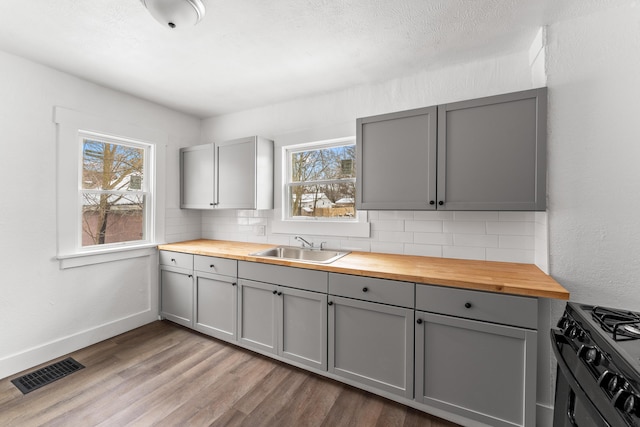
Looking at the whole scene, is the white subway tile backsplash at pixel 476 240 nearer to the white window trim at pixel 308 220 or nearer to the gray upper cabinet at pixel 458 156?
the gray upper cabinet at pixel 458 156

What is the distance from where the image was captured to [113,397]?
195cm

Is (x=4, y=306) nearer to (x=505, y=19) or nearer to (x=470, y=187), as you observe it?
(x=470, y=187)

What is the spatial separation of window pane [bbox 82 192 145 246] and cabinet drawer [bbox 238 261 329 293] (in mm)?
1510

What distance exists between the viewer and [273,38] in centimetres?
194

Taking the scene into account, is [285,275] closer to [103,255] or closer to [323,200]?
[323,200]

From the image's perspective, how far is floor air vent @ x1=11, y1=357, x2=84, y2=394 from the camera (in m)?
2.05

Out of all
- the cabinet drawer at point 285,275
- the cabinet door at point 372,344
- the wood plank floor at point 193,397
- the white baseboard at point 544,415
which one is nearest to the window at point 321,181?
the cabinet drawer at point 285,275

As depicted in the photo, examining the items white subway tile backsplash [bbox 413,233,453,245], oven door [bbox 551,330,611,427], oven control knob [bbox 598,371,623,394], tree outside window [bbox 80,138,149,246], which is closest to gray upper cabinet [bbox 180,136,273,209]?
tree outside window [bbox 80,138,149,246]

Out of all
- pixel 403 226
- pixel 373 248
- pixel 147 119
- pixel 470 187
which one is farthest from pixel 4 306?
pixel 470 187

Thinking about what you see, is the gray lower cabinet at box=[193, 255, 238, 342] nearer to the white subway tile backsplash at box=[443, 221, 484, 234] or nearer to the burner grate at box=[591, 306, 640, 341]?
the white subway tile backsplash at box=[443, 221, 484, 234]

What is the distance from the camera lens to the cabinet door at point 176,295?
9.52ft

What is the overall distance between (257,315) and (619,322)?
2266mm

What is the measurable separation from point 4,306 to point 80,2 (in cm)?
230

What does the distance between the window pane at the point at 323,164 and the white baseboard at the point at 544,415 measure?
2193 millimetres
